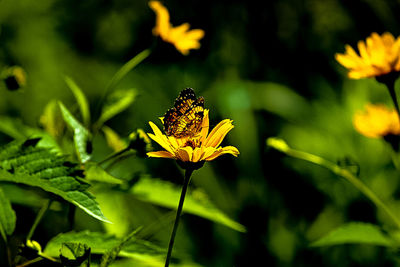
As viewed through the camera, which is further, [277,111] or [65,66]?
[65,66]

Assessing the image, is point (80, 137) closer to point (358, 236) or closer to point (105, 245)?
point (105, 245)

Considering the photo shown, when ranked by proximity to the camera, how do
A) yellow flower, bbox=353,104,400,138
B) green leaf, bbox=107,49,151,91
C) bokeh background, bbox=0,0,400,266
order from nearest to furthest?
green leaf, bbox=107,49,151,91 < yellow flower, bbox=353,104,400,138 < bokeh background, bbox=0,0,400,266

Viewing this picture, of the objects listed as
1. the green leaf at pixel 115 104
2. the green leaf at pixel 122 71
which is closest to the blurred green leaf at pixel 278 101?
the green leaf at pixel 122 71

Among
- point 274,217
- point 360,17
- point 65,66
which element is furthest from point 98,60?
point 360,17

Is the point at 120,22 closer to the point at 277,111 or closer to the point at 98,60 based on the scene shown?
the point at 98,60

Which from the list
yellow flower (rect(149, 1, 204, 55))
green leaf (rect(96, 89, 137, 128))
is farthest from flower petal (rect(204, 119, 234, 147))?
yellow flower (rect(149, 1, 204, 55))

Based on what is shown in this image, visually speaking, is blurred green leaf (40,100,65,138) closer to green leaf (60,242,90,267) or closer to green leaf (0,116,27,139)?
green leaf (0,116,27,139)
